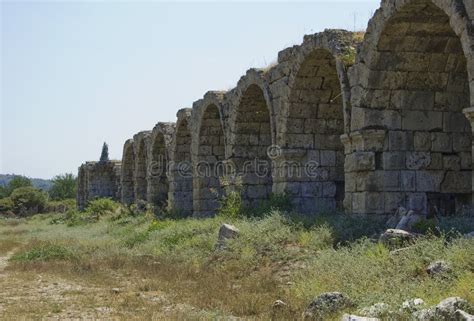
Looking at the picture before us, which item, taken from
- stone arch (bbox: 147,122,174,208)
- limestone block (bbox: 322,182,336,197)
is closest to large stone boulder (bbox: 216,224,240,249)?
limestone block (bbox: 322,182,336,197)

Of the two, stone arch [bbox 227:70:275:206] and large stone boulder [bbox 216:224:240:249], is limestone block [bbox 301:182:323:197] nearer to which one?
stone arch [bbox 227:70:275:206]

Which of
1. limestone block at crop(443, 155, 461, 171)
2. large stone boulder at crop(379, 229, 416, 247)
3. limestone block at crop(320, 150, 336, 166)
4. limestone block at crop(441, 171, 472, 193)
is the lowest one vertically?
large stone boulder at crop(379, 229, 416, 247)

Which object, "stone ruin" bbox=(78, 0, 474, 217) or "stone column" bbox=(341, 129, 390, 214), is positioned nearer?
"stone ruin" bbox=(78, 0, 474, 217)

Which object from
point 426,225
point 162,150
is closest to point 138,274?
point 426,225

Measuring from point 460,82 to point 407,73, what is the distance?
3.06 feet

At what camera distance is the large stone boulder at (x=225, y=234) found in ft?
33.3

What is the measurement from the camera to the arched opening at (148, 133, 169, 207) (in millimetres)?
24253

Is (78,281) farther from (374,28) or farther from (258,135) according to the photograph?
(258,135)

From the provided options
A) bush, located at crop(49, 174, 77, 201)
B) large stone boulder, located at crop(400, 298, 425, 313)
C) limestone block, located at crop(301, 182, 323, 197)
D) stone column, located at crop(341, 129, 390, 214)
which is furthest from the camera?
bush, located at crop(49, 174, 77, 201)

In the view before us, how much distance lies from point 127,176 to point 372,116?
22657mm

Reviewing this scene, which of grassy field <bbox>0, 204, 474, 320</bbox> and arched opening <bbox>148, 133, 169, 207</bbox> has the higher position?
arched opening <bbox>148, 133, 169, 207</bbox>

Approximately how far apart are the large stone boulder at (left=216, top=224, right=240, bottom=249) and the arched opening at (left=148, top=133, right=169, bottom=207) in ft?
45.2

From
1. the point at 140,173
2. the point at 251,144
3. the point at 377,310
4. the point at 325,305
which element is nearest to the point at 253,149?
the point at 251,144

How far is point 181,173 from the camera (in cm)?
2112
